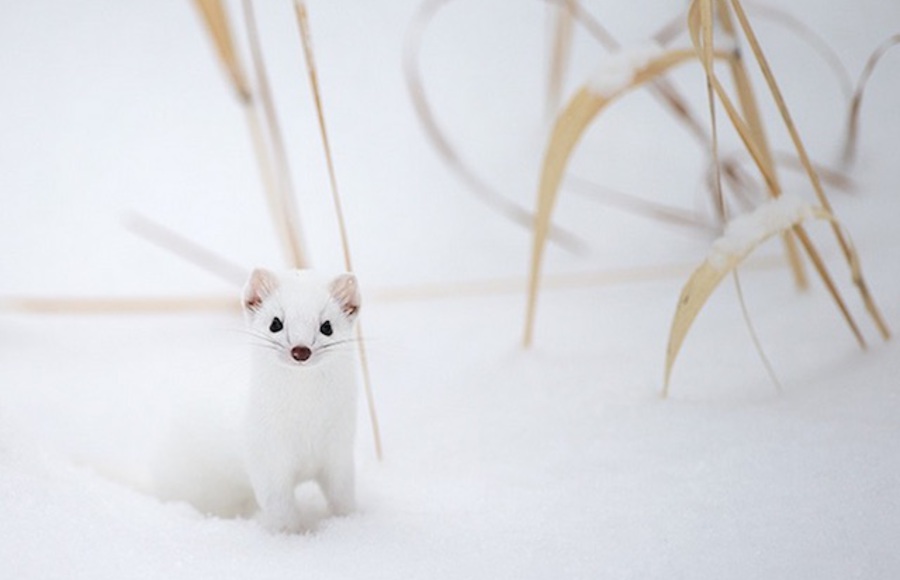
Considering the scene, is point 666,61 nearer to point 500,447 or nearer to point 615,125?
point 500,447

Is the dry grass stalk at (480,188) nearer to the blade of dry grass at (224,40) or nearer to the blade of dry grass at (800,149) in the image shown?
the blade of dry grass at (224,40)

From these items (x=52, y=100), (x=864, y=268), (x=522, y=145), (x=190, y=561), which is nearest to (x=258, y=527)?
(x=190, y=561)

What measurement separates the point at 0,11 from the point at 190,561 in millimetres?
1301

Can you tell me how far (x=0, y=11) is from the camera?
166cm

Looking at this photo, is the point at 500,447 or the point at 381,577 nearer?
the point at 381,577

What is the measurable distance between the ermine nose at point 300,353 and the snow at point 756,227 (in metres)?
0.31

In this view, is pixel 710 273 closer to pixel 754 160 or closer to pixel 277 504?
pixel 754 160

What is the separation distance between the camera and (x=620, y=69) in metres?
0.84

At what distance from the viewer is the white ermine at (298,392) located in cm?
69

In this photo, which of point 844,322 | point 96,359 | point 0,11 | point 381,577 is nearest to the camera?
point 381,577

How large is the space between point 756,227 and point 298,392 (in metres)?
0.36

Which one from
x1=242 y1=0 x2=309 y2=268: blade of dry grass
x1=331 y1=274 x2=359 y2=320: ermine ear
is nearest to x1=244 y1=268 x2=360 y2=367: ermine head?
x1=331 y1=274 x2=359 y2=320: ermine ear

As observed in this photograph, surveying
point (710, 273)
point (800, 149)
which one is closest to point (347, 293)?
point (710, 273)

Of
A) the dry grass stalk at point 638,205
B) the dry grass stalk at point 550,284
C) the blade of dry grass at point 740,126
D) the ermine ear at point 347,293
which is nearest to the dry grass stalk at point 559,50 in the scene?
the dry grass stalk at point 638,205
